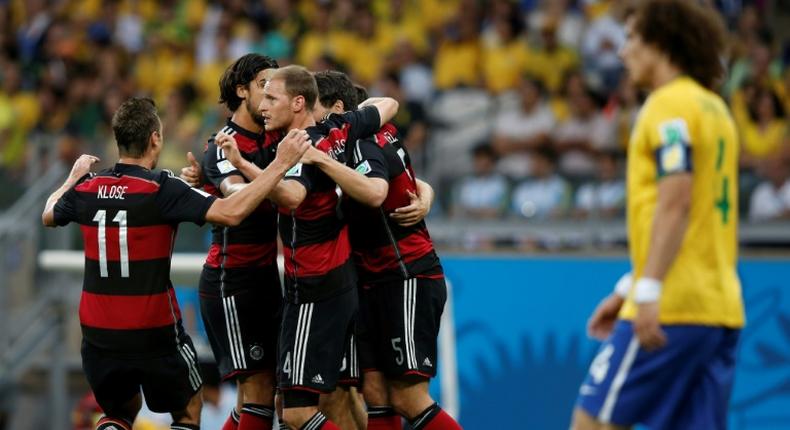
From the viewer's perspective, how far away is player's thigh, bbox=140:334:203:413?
7.10 m

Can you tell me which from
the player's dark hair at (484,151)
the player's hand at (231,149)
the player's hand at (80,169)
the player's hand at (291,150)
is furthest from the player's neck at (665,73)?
the player's dark hair at (484,151)

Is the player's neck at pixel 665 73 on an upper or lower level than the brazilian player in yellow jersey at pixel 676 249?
upper

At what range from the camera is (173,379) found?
7.16 meters

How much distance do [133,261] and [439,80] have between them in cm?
828

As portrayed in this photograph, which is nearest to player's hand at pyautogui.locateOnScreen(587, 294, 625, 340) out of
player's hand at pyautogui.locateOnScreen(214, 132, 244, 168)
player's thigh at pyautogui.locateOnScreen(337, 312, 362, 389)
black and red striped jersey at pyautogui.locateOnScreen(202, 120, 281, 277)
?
player's thigh at pyautogui.locateOnScreen(337, 312, 362, 389)

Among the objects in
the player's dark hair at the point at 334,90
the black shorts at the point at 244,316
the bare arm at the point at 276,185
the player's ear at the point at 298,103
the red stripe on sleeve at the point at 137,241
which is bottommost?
the black shorts at the point at 244,316

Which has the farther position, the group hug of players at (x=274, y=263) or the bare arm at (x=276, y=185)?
the group hug of players at (x=274, y=263)

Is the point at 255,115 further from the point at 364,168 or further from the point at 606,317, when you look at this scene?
the point at 606,317

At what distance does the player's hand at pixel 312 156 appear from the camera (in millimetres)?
6711

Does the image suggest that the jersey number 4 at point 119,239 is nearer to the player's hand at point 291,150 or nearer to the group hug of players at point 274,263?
the group hug of players at point 274,263

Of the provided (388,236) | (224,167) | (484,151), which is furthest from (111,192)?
(484,151)

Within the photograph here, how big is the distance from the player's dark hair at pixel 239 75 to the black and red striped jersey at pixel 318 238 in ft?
2.07

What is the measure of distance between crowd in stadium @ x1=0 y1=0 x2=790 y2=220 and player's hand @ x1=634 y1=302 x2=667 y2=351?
272 inches


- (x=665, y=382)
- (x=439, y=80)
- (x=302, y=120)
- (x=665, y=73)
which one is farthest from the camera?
(x=439, y=80)
